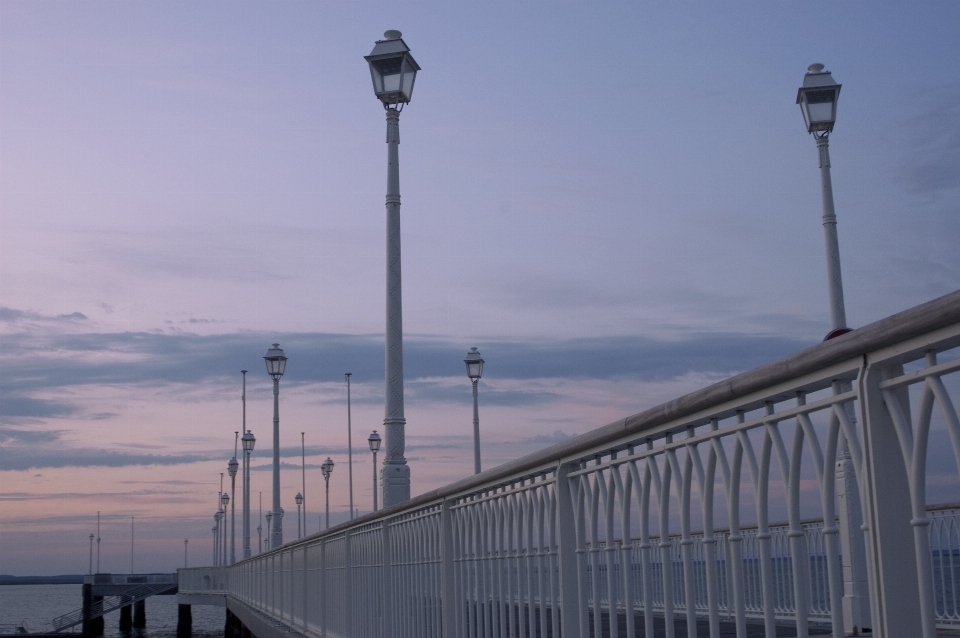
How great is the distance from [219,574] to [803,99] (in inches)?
1524

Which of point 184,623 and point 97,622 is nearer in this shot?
point 184,623

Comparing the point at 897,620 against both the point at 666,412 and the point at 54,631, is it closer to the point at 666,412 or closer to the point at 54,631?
the point at 666,412

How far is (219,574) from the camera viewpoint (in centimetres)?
4809

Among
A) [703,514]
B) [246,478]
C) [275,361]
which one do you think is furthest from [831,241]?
[246,478]

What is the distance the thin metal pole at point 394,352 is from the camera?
13445 mm

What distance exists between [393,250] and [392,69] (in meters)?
2.51

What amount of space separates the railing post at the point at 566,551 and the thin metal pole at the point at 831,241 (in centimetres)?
970

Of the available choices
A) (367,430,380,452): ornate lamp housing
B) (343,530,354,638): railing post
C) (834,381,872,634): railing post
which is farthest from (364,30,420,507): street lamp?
(367,430,380,452): ornate lamp housing

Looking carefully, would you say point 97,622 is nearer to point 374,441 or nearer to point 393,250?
point 374,441

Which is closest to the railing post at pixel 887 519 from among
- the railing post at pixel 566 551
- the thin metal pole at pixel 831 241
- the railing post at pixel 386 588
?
the railing post at pixel 566 551

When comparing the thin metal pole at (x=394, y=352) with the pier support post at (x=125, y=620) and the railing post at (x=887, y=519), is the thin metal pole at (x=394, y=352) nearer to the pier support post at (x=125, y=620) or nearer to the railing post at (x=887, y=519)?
the railing post at (x=887, y=519)

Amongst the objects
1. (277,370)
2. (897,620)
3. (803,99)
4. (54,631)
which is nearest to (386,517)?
(897,620)

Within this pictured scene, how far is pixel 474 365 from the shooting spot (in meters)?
30.6

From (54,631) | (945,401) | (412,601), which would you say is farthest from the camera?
→ (54,631)
